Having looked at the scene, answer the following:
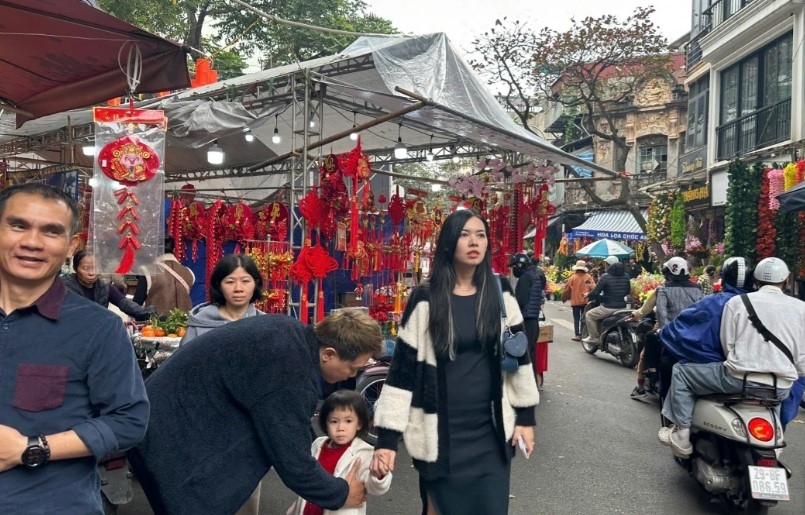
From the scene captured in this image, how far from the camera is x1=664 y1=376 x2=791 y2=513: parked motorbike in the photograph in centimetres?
391

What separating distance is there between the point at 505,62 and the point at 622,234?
930 centimetres

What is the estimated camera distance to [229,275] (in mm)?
3701

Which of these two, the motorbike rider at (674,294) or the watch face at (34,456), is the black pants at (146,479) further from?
the motorbike rider at (674,294)

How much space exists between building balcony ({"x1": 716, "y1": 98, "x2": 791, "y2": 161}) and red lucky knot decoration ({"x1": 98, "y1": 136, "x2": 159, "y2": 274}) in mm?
13604

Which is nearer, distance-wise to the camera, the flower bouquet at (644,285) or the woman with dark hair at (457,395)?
the woman with dark hair at (457,395)

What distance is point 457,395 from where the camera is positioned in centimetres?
272

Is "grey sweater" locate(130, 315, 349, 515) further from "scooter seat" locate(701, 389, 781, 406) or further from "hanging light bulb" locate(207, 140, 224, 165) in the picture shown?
"hanging light bulb" locate(207, 140, 224, 165)

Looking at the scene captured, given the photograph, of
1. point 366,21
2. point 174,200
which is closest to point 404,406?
point 174,200

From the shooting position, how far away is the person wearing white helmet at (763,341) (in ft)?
12.9

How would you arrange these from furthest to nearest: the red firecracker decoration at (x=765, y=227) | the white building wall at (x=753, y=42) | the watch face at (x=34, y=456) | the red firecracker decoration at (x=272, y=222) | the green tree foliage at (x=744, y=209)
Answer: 1. the white building wall at (x=753, y=42)
2. the green tree foliage at (x=744, y=209)
3. the red firecracker decoration at (x=765, y=227)
4. the red firecracker decoration at (x=272, y=222)
5. the watch face at (x=34, y=456)

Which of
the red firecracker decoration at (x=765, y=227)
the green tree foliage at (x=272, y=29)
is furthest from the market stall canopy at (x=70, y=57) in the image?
the green tree foliage at (x=272, y=29)

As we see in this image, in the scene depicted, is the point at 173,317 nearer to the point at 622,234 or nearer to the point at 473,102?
the point at 473,102

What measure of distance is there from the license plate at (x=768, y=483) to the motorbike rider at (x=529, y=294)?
12.0 ft

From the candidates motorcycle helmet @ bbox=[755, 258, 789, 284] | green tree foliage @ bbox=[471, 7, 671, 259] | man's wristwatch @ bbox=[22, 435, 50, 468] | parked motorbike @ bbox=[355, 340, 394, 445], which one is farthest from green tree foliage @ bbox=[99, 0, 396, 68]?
man's wristwatch @ bbox=[22, 435, 50, 468]
